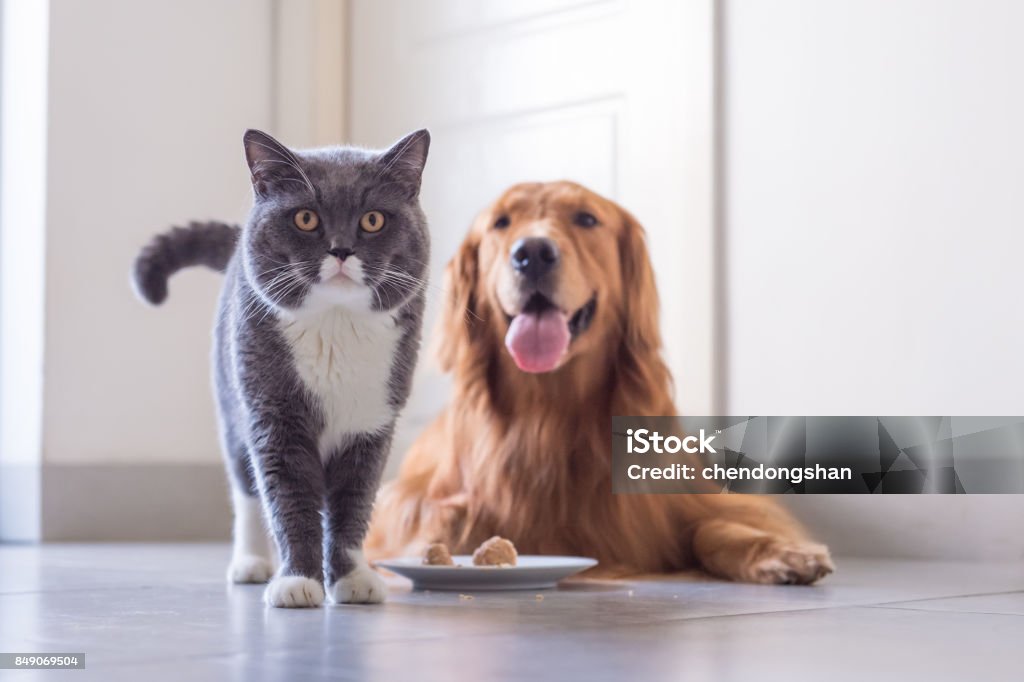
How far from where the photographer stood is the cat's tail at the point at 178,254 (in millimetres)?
1609

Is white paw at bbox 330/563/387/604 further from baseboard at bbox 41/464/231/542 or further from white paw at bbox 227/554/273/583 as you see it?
baseboard at bbox 41/464/231/542

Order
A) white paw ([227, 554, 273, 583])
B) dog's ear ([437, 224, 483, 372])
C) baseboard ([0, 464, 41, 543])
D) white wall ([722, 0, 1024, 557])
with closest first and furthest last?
white paw ([227, 554, 273, 583]) < dog's ear ([437, 224, 483, 372]) < white wall ([722, 0, 1024, 557]) < baseboard ([0, 464, 41, 543])

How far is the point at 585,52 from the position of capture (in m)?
2.45

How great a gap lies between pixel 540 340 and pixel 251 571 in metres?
0.47

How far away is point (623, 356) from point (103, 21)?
4.86 feet

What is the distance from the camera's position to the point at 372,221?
4.00ft

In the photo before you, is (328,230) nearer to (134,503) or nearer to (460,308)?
(460,308)

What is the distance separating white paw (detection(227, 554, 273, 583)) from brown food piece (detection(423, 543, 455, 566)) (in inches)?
8.0

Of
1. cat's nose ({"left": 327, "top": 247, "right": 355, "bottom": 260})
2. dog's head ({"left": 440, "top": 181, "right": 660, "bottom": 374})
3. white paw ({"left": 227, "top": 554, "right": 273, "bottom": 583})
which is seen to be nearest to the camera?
cat's nose ({"left": 327, "top": 247, "right": 355, "bottom": 260})

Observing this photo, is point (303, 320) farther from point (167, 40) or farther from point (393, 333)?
point (167, 40)

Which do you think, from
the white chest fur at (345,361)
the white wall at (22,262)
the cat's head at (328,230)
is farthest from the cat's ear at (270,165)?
the white wall at (22,262)

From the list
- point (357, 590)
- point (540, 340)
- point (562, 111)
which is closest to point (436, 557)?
point (357, 590)

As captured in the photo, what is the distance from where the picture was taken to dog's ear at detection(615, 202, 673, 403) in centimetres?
171

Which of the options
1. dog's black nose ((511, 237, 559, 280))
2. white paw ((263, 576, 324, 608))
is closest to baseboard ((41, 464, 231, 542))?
dog's black nose ((511, 237, 559, 280))
